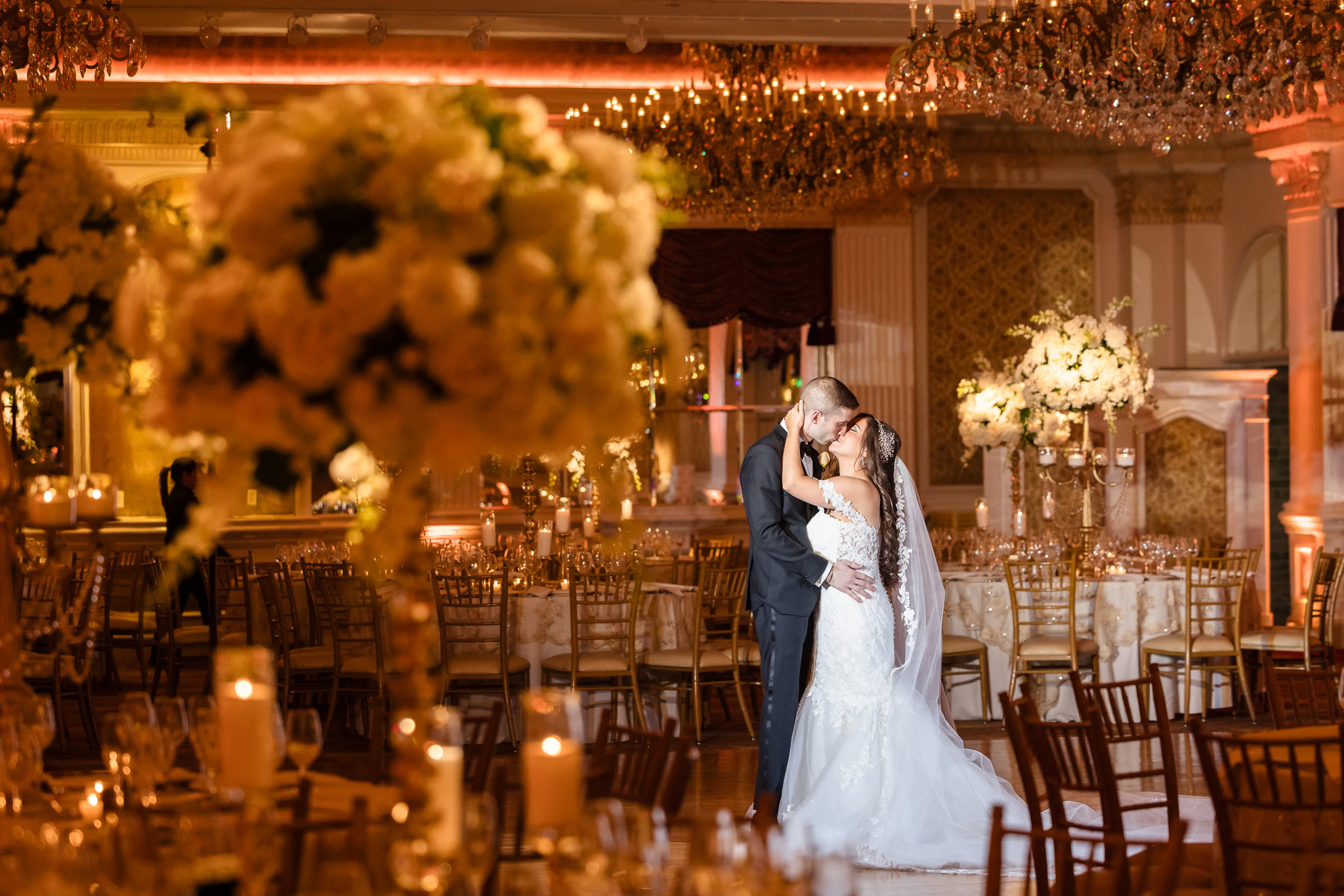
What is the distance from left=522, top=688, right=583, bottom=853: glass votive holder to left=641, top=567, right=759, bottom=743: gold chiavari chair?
5.13 m

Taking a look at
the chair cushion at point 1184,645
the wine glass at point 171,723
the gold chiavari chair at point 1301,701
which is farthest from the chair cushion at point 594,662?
the wine glass at point 171,723

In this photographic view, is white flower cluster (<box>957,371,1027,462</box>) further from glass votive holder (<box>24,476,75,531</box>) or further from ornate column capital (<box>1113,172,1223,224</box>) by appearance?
glass votive holder (<box>24,476,75,531</box>)

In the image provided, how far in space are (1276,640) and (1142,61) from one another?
3.82 metres

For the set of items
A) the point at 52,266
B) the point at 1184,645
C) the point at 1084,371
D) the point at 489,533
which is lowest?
the point at 1184,645

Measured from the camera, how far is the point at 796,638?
586 cm

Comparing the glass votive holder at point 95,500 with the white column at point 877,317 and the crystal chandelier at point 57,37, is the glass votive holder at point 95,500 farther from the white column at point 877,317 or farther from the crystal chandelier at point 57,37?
the white column at point 877,317

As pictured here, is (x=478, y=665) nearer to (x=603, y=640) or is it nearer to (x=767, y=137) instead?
(x=603, y=640)

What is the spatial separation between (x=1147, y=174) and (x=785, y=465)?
27.0 feet

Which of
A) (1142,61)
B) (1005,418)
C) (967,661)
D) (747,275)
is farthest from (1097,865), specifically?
(747,275)

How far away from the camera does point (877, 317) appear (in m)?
12.5

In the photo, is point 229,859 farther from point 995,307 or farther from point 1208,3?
point 995,307

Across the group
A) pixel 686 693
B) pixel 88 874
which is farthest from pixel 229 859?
pixel 686 693

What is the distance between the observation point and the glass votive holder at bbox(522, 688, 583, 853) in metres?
2.40

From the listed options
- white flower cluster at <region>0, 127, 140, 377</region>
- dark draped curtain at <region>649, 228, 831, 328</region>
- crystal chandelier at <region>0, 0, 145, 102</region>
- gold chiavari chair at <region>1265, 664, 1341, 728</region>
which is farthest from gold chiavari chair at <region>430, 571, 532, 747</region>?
dark draped curtain at <region>649, 228, 831, 328</region>
